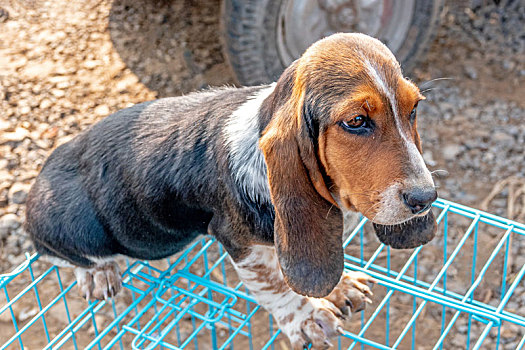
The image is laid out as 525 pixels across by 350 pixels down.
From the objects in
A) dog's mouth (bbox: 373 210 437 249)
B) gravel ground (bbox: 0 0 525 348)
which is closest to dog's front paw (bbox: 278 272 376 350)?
dog's mouth (bbox: 373 210 437 249)

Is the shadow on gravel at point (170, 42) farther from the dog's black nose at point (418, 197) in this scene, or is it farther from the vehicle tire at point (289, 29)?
the dog's black nose at point (418, 197)

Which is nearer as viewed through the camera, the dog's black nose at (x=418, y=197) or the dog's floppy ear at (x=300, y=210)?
the dog's black nose at (x=418, y=197)

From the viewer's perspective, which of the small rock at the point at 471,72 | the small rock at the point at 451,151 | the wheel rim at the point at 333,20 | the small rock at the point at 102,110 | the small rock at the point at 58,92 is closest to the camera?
the small rock at the point at 451,151

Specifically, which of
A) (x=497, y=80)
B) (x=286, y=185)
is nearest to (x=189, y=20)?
(x=497, y=80)

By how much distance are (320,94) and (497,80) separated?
13.5 ft

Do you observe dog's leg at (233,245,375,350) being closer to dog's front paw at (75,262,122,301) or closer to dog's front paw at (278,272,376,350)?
dog's front paw at (278,272,376,350)

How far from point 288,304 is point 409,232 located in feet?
2.06

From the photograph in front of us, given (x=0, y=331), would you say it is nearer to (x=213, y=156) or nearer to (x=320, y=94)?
(x=213, y=156)

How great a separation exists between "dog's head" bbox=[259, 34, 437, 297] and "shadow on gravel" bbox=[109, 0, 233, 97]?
3378 millimetres

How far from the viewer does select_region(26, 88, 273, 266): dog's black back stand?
3.14m

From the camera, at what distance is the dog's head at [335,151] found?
2.48 meters

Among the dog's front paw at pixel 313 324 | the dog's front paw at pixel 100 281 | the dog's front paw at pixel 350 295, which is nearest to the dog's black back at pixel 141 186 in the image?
the dog's front paw at pixel 100 281

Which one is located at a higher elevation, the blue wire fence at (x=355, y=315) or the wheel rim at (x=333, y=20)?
the wheel rim at (x=333, y=20)

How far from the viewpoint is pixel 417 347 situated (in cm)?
432
